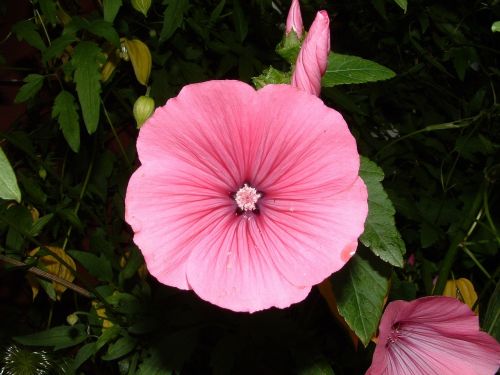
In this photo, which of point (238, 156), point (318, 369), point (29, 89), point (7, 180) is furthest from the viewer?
point (29, 89)

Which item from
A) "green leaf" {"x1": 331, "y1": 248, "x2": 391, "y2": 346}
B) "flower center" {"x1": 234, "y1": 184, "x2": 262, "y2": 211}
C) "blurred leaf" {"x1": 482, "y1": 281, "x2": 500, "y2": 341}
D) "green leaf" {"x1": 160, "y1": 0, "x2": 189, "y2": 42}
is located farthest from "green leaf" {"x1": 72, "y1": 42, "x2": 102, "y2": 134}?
"blurred leaf" {"x1": 482, "y1": 281, "x2": 500, "y2": 341}

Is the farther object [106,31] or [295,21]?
[106,31]

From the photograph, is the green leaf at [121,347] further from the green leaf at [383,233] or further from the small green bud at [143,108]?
the green leaf at [383,233]

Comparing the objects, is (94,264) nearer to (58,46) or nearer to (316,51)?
(58,46)

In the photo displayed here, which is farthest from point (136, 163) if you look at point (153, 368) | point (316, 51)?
point (316, 51)

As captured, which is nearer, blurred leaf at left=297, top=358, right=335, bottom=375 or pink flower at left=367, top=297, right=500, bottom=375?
pink flower at left=367, top=297, right=500, bottom=375

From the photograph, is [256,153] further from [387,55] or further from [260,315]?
[387,55]

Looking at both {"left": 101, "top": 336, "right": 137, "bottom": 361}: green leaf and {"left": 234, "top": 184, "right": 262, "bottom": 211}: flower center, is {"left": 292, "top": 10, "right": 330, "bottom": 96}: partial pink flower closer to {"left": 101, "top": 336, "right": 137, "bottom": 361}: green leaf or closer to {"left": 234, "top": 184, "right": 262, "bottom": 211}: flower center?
{"left": 234, "top": 184, "right": 262, "bottom": 211}: flower center
